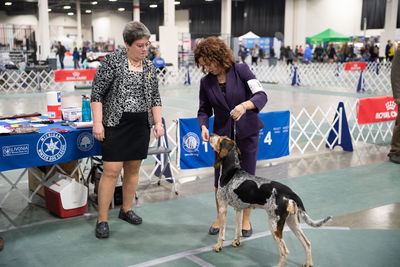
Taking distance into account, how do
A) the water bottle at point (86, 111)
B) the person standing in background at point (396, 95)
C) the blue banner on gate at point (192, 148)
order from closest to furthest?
the water bottle at point (86, 111), the blue banner on gate at point (192, 148), the person standing in background at point (396, 95)

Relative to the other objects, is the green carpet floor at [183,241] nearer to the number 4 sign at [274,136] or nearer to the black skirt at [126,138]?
the black skirt at [126,138]

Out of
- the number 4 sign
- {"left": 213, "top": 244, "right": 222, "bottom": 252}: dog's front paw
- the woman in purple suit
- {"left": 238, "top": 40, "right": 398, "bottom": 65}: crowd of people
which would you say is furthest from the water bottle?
{"left": 238, "top": 40, "right": 398, "bottom": 65}: crowd of people

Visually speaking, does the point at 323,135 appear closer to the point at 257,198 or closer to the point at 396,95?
the point at 396,95

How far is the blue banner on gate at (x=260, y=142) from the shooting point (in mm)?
5062

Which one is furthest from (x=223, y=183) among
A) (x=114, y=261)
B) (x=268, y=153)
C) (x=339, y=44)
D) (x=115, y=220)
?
(x=339, y=44)

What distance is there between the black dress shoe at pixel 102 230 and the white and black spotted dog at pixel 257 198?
0.92 metres

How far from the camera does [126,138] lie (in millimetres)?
3334

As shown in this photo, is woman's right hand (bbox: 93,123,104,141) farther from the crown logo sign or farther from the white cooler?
the crown logo sign

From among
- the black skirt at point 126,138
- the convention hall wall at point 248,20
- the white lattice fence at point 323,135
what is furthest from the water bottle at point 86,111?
the convention hall wall at point 248,20

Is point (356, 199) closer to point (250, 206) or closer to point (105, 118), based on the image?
point (250, 206)

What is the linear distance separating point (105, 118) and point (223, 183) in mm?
1057

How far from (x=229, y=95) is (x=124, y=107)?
2.70 ft

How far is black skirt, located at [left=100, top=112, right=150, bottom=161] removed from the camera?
329 centimetres

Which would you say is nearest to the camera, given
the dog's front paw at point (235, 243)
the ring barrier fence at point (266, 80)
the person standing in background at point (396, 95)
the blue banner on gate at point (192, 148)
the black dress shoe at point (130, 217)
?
the dog's front paw at point (235, 243)
